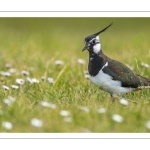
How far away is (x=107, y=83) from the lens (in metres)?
5.69

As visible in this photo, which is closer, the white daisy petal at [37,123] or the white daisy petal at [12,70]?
the white daisy petal at [37,123]

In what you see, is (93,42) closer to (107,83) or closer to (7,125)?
(107,83)

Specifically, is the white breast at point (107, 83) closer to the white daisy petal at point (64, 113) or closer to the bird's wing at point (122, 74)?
the bird's wing at point (122, 74)

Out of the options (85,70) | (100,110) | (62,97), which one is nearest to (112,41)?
(85,70)

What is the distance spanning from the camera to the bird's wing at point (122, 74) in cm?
577

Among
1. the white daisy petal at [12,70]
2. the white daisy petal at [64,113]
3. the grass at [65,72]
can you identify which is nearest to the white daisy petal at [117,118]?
the grass at [65,72]

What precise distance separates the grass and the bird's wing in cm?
19

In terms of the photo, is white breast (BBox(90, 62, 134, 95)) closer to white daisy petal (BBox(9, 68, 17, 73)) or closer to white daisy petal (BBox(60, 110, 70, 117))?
white daisy petal (BBox(60, 110, 70, 117))

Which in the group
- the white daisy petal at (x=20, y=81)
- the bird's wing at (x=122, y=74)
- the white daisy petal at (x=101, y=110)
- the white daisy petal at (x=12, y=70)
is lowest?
the white daisy petal at (x=101, y=110)

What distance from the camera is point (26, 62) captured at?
26.0 feet

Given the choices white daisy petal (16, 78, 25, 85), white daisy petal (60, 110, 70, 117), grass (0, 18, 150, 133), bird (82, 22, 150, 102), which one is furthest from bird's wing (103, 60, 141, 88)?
white daisy petal (16, 78, 25, 85)

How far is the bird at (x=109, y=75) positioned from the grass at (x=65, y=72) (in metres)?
0.14

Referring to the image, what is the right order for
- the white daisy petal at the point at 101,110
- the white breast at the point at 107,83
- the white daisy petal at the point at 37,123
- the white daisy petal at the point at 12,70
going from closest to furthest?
the white daisy petal at the point at 37,123
the white daisy petal at the point at 101,110
the white breast at the point at 107,83
the white daisy petal at the point at 12,70

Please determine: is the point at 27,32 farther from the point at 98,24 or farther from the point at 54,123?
the point at 54,123
